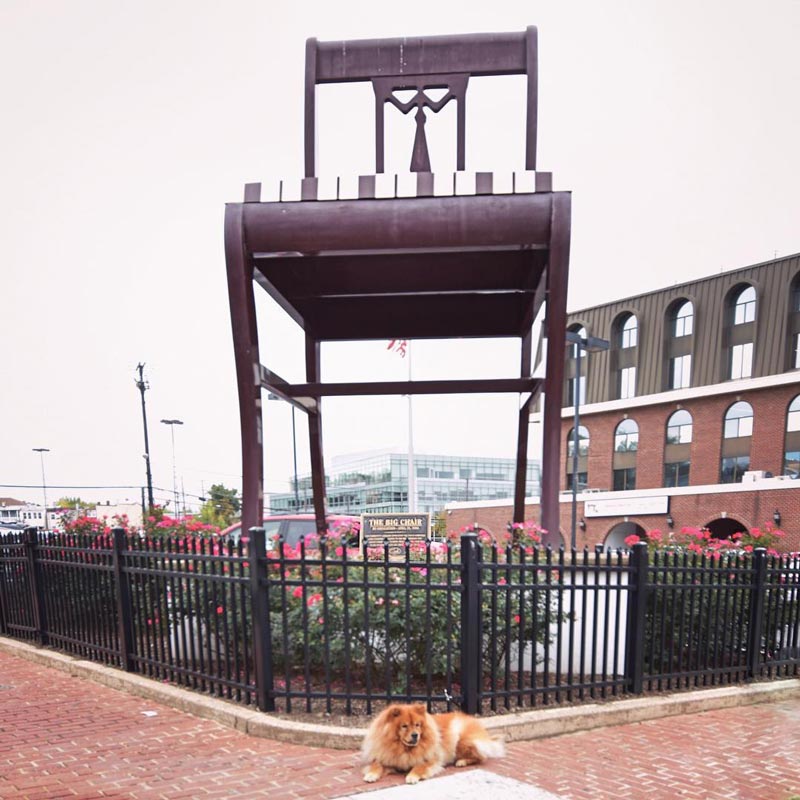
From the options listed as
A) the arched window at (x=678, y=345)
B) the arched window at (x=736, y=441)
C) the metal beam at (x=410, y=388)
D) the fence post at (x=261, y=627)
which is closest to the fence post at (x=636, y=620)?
the fence post at (x=261, y=627)

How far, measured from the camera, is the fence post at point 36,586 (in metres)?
7.03

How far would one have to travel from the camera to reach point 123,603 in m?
5.80

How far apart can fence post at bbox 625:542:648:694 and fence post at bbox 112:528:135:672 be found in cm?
458

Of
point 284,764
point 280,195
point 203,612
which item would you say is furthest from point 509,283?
point 284,764

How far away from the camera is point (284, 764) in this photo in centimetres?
401

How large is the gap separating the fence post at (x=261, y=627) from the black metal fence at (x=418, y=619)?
12mm

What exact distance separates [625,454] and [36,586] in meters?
35.5

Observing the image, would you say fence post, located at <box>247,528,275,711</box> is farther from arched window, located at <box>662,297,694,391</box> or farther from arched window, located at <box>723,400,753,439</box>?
arched window, located at <box>662,297,694,391</box>

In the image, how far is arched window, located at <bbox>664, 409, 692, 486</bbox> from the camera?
34.2 m

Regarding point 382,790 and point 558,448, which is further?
point 558,448

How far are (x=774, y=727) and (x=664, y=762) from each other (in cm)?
144

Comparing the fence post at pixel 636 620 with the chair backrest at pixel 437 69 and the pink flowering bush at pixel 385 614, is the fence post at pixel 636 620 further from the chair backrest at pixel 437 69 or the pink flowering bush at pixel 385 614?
the chair backrest at pixel 437 69

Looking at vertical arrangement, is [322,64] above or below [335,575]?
above

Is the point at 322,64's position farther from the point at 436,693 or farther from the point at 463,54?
the point at 436,693
